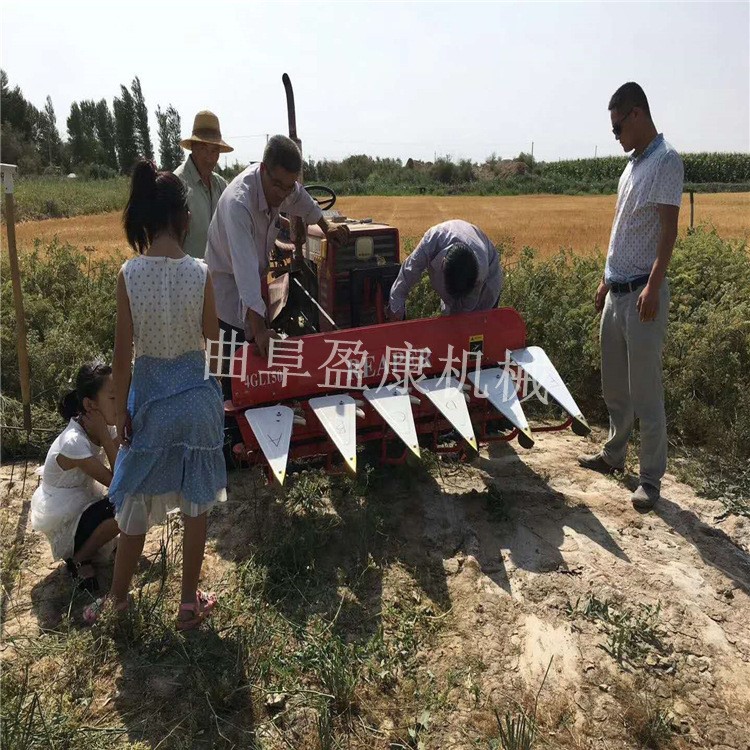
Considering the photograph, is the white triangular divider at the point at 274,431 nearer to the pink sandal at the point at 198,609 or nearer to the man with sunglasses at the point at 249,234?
the man with sunglasses at the point at 249,234

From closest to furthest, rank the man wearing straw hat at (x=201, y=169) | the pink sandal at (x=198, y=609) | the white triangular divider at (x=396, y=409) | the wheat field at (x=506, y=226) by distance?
the pink sandal at (x=198, y=609) < the white triangular divider at (x=396, y=409) < the man wearing straw hat at (x=201, y=169) < the wheat field at (x=506, y=226)

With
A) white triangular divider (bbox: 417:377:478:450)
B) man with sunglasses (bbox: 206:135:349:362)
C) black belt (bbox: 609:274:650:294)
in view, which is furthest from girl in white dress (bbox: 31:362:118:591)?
black belt (bbox: 609:274:650:294)

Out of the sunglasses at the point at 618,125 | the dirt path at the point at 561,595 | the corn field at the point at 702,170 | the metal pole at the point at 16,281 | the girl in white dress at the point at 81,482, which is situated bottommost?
the dirt path at the point at 561,595

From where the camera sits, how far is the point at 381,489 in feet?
12.3

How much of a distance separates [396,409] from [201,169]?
6.88 feet

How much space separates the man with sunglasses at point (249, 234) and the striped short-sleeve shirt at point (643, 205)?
70.5 inches

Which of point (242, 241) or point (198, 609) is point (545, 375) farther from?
point (198, 609)

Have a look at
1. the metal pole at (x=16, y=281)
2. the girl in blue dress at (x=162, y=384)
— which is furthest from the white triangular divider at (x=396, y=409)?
the metal pole at (x=16, y=281)

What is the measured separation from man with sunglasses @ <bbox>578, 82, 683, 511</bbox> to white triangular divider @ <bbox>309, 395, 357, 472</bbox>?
5.25 ft

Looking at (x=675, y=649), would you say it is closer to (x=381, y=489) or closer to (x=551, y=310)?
(x=381, y=489)

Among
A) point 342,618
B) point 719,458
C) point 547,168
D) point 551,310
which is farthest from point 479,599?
point 547,168

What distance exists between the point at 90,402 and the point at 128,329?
0.83 m

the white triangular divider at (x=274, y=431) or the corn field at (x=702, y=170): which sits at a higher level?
the corn field at (x=702, y=170)

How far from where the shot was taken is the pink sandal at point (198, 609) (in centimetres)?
261
